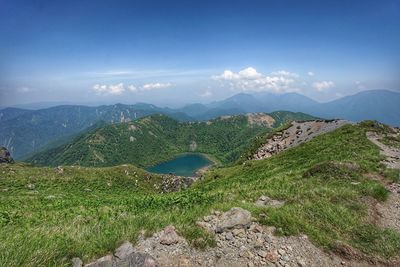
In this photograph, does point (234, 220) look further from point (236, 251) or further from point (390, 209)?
point (390, 209)

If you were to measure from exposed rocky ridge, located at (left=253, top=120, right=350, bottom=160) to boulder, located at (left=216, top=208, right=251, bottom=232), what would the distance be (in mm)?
49851

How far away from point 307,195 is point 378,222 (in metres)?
3.78

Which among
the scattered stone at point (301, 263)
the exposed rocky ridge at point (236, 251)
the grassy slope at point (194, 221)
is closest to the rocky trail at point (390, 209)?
the grassy slope at point (194, 221)

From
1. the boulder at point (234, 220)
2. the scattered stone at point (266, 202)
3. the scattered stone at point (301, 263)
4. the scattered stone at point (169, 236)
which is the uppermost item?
the scattered stone at point (169, 236)

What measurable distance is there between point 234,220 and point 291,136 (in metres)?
58.6

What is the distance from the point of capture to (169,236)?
10.8 meters

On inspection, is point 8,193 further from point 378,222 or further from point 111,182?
point 378,222

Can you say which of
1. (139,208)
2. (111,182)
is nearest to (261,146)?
(111,182)

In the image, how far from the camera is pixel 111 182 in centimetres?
5941

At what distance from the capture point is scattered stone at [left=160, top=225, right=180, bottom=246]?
10.5 m

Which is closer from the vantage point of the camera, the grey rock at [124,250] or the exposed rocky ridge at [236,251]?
the grey rock at [124,250]

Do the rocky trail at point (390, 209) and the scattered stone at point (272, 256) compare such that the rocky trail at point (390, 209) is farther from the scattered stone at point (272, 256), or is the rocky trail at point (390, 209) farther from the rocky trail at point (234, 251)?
the scattered stone at point (272, 256)

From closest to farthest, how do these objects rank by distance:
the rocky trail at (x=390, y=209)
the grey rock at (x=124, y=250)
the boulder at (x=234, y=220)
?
the grey rock at (x=124, y=250), the boulder at (x=234, y=220), the rocky trail at (x=390, y=209)

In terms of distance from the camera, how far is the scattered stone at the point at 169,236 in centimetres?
1045
